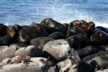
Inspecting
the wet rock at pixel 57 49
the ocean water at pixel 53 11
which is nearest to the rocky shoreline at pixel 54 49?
the wet rock at pixel 57 49

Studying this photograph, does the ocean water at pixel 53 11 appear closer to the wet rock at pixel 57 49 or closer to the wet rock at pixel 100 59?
the wet rock at pixel 57 49

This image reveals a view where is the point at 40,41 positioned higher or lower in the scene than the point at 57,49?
lower

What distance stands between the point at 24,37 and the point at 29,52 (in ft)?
9.85

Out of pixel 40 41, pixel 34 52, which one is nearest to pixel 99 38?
pixel 40 41

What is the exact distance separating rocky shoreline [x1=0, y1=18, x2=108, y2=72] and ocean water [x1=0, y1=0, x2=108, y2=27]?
8.43 meters

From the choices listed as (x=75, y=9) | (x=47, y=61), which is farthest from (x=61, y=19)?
(x=47, y=61)

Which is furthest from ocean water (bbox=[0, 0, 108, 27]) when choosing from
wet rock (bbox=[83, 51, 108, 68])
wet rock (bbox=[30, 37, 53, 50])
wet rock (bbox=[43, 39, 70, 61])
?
wet rock (bbox=[83, 51, 108, 68])

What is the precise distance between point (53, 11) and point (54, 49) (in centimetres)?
1837

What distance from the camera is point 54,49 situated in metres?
13.2

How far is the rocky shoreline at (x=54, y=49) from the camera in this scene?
11.3 m

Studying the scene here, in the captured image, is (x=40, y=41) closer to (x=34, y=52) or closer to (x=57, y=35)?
(x=57, y=35)

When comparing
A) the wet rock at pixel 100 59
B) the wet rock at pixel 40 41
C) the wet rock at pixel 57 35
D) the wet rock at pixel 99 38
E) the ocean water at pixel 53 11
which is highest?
the wet rock at pixel 100 59

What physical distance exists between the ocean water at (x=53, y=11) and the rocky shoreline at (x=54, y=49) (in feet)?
27.7

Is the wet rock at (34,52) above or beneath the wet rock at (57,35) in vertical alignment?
above
